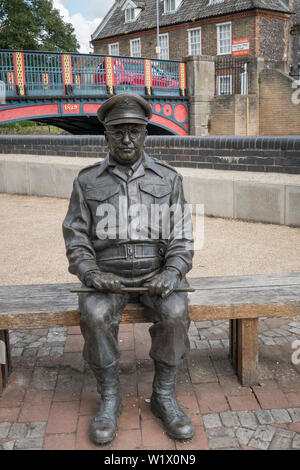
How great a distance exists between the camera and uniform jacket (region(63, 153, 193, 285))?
9.61ft

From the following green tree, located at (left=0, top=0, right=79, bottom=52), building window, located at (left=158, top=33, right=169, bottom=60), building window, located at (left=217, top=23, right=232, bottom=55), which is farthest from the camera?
green tree, located at (left=0, top=0, right=79, bottom=52)

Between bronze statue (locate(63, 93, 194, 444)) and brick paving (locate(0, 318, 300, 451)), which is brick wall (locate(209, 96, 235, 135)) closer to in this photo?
brick paving (locate(0, 318, 300, 451))

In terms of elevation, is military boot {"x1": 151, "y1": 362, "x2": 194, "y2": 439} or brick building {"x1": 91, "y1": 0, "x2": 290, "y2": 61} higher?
brick building {"x1": 91, "y1": 0, "x2": 290, "y2": 61}

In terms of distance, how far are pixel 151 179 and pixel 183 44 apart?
29.3 metres

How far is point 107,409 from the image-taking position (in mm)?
2768

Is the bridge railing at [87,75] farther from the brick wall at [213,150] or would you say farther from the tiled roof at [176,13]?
the tiled roof at [176,13]

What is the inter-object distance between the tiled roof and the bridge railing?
26.0 feet

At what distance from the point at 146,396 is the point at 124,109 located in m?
1.80

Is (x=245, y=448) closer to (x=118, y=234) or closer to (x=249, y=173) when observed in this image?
(x=118, y=234)

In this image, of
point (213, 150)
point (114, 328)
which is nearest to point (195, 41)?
point (213, 150)

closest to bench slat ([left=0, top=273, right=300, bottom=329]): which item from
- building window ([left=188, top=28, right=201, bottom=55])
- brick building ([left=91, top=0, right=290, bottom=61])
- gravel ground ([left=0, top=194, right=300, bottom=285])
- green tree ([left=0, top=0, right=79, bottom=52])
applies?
gravel ground ([left=0, top=194, right=300, bottom=285])

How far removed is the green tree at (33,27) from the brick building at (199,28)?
613cm

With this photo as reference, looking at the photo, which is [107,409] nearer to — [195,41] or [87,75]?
[87,75]

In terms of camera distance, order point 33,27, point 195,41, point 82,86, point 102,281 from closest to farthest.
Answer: point 102,281, point 82,86, point 195,41, point 33,27
